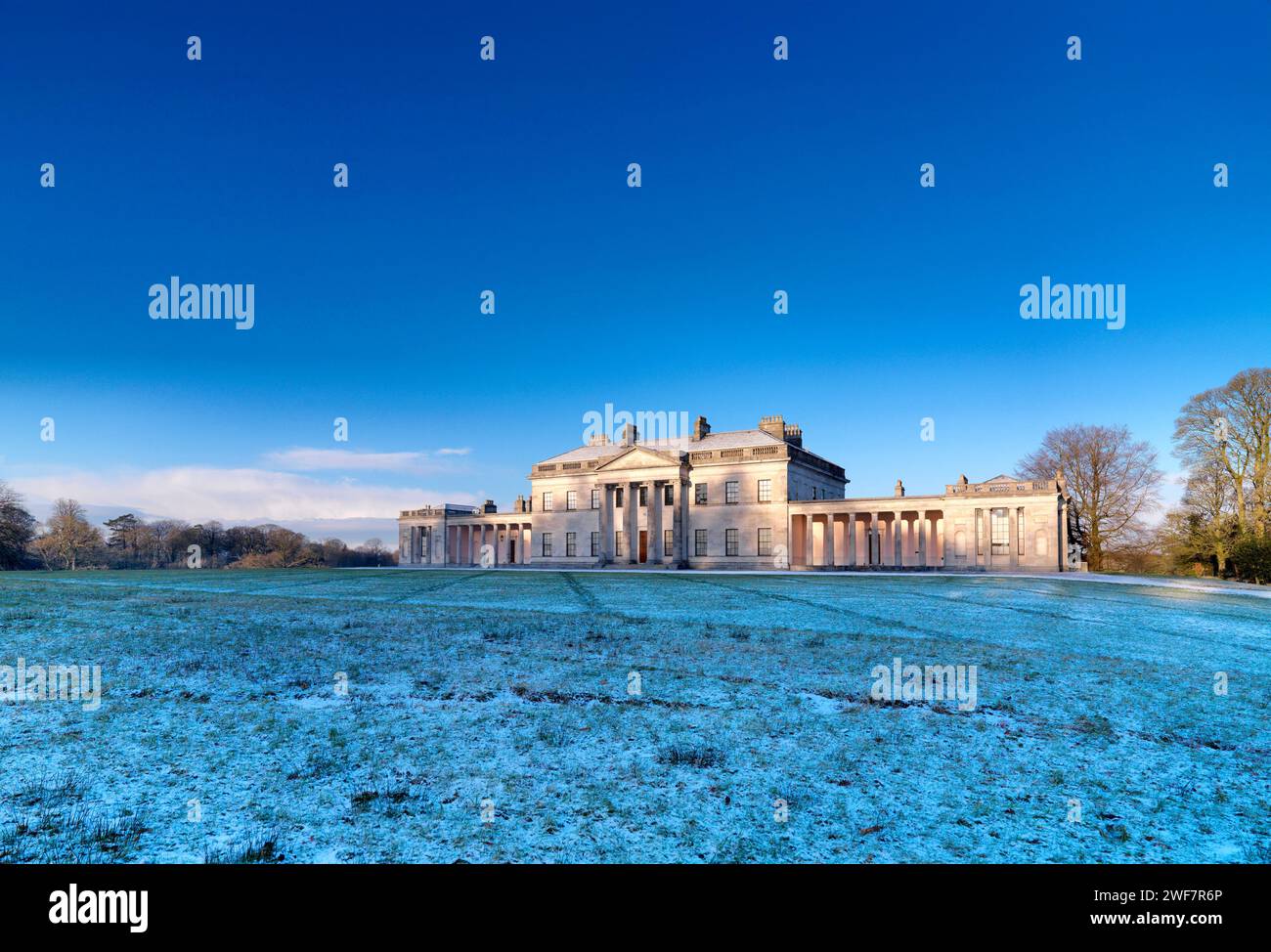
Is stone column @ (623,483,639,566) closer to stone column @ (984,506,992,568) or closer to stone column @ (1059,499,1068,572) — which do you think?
stone column @ (984,506,992,568)

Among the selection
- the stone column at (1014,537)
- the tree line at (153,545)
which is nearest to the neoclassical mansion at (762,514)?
the stone column at (1014,537)

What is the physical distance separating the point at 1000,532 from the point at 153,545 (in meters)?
84.9

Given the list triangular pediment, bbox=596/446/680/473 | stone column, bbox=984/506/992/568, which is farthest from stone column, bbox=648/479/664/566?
stone column, bbox=984/506/992/568

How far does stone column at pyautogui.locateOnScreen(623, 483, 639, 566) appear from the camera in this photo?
198 ft

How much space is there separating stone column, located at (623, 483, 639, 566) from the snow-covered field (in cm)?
4683

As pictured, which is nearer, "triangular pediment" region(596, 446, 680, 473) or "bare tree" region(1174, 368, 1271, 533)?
"bare tree" region(1174, 368, 1271, 533)

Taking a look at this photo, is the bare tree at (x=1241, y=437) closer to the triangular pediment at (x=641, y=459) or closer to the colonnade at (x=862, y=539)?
the colonnade at (x=862, y=539)

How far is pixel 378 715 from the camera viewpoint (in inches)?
302

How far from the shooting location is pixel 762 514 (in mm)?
56906

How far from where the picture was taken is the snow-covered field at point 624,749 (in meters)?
4.86

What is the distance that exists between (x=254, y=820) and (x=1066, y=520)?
56094 millimetres

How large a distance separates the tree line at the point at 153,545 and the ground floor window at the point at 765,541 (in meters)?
40.6
